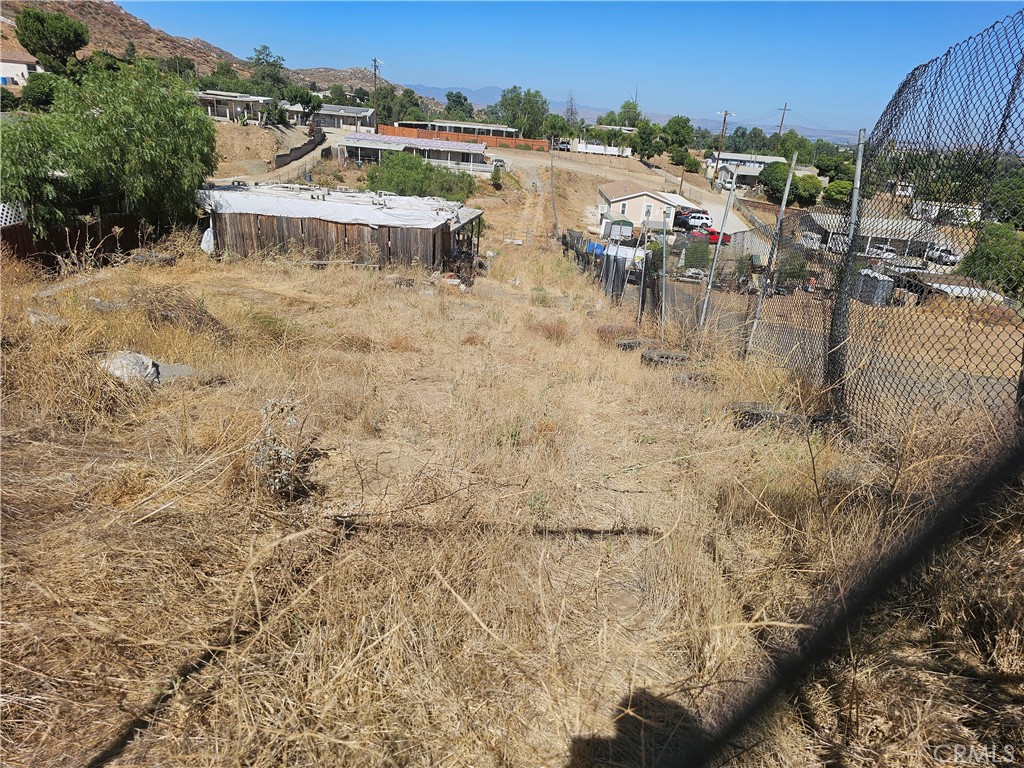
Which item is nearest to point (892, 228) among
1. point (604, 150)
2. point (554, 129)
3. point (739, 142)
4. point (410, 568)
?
point (410, 568)

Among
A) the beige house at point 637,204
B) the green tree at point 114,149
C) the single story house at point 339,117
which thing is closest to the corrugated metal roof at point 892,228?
the green tree at point 114,149

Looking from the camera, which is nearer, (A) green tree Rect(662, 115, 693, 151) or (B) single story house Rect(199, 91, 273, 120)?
(B) single story house Rect(199, 91, 273, 120)

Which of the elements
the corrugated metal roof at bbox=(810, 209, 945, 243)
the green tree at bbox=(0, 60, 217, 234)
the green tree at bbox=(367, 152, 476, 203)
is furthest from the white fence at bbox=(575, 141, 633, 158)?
the corrugated metal roof at bbox=(810, 209, 945, 243)

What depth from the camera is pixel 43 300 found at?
6.92m

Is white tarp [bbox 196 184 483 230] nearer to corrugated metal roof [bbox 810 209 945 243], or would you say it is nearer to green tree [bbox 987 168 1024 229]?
corrugated metal roof [bbox 810 209 945 243]

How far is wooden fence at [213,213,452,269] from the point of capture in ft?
49.7

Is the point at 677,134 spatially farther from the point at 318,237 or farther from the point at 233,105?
the point at 318,237

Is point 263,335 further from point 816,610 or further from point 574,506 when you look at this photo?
point 816,610

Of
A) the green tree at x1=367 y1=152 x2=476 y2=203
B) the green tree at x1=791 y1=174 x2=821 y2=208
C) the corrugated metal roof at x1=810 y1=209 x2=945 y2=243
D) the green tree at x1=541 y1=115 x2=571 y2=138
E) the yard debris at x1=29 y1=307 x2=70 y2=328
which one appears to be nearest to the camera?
the corrugated metal roof at x1=810 y1=209 x2=945 y2=243

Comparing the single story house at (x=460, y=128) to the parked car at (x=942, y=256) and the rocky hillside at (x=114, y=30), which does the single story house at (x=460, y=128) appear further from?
the parked car at (x=942, y=256)

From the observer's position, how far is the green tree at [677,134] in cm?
8656

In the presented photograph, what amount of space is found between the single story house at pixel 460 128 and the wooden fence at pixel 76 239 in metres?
73.7

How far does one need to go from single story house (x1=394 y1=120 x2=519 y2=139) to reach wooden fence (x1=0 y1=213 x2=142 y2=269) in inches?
2902

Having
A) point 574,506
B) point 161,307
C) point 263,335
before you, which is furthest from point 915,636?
point 161,307
